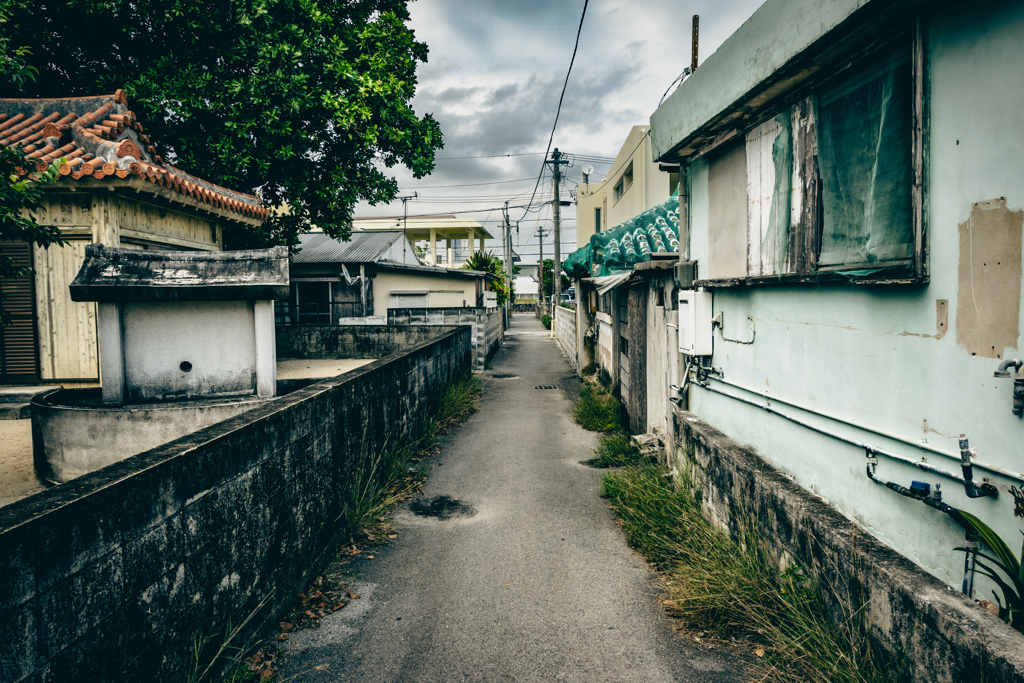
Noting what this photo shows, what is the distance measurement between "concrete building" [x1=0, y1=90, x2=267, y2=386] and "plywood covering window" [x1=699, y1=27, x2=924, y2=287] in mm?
7245

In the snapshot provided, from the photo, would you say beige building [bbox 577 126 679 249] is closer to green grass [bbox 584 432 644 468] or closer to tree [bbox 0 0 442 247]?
tree [bbox 0 0 442 247]

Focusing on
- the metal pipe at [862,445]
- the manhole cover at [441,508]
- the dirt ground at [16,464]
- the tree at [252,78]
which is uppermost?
the tree at [252,78]

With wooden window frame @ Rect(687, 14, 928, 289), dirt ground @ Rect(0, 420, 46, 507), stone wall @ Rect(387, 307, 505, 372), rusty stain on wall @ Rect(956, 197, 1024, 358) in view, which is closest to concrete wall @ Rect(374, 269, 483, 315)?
stone wall @ Rect(387, 307, 505, 372)

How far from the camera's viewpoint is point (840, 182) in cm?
311

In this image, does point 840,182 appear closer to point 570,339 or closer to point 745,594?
point 745,594

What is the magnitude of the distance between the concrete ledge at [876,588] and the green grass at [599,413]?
4.27 metres

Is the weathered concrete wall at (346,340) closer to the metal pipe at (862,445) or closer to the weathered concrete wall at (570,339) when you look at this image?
the weathered concrete wall at (570,339)

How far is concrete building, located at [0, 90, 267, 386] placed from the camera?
6973 mm

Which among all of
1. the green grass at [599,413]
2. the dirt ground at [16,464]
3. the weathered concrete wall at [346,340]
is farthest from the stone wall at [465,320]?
the dirt ground at [16,464]

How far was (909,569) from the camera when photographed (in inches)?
91.7

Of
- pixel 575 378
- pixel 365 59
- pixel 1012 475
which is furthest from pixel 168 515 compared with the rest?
pixel 575 378

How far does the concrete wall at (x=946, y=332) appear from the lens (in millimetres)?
2061

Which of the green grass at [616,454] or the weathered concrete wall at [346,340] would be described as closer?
the green grass at [616,454]

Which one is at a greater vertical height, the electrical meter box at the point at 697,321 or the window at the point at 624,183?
the window at the point at 624,183
